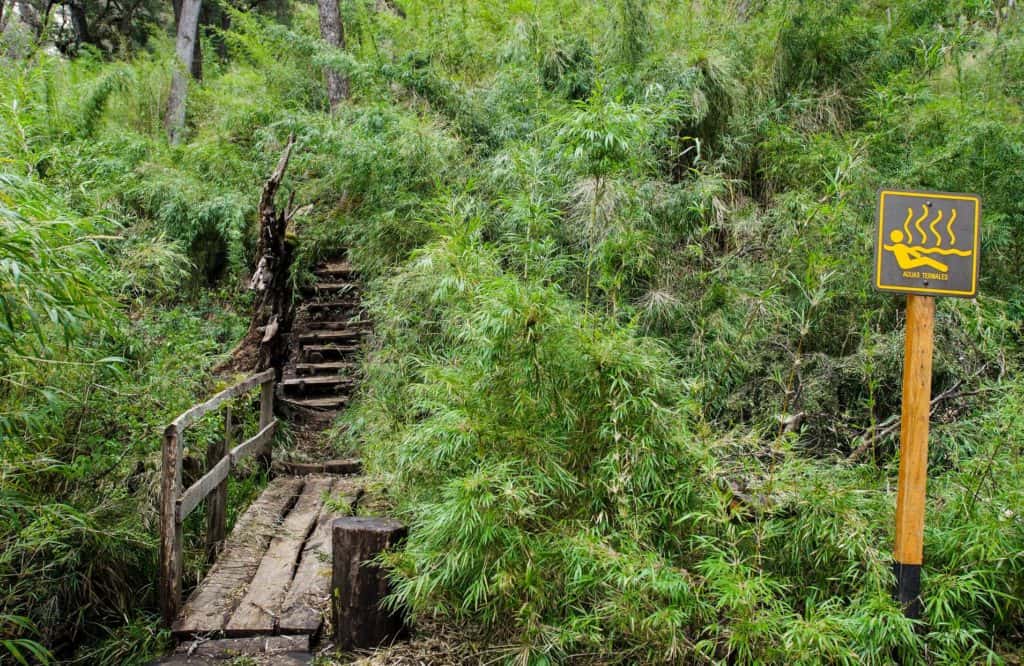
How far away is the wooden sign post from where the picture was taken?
8.02 feet

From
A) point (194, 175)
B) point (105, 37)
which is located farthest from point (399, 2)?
point (105, 37)

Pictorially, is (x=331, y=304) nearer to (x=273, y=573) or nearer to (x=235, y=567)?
(x=235, y=567)

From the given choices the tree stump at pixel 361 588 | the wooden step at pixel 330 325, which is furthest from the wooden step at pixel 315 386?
the tree stump at pixel 361 588

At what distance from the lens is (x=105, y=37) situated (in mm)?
12789

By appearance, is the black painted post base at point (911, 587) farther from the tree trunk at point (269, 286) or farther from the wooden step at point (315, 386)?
the wooden step at point (315, 386)

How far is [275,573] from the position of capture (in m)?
3.63

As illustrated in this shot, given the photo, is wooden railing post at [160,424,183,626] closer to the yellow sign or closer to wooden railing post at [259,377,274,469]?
wooden railing post at [259,377,274,469]

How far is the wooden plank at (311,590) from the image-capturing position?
3170 millimetres

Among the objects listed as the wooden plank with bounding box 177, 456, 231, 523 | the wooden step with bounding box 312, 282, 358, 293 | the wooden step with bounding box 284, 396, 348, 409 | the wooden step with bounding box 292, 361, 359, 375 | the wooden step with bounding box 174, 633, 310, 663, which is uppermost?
the wooden step with bounding box 312, 282, 358, 293

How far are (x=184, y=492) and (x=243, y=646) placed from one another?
0.86 meters

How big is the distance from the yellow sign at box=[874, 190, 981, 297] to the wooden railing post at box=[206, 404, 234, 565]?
11.4 ft

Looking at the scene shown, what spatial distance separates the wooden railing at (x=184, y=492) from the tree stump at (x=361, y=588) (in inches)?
33.4

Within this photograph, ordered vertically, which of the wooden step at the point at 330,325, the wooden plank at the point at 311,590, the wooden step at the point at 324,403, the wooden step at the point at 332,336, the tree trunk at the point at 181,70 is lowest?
the wooden plank at the point at 311,590

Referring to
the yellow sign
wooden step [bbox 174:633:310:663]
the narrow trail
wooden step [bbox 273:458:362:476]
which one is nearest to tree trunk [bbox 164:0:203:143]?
the narrow trail
